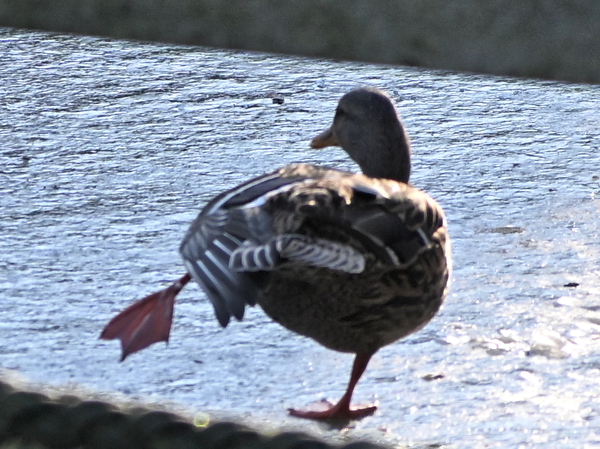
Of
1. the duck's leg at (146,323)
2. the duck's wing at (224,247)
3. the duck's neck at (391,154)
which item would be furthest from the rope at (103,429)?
the duck's neck at (391,154)

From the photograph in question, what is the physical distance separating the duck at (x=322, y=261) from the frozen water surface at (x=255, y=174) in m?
0.22

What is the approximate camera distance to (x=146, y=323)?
240cm

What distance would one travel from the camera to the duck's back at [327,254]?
6.31 ft

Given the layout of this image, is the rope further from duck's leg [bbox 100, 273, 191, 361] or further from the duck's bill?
the duck's bill

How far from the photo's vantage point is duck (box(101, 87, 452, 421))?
1.97m

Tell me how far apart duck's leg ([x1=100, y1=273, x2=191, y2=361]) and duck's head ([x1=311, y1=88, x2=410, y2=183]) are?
846mm

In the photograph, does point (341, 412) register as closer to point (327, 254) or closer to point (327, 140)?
point (327, 254)

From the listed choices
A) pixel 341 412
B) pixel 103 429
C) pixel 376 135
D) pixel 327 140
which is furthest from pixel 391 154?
pixel 103 429

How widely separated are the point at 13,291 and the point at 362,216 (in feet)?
4.85

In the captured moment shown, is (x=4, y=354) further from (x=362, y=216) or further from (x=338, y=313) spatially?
(x=362, y=216)

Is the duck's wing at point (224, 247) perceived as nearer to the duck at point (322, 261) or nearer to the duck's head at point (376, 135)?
the duck at point (322, 261)

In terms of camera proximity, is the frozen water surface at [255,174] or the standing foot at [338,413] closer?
the standing foot at [338,413]

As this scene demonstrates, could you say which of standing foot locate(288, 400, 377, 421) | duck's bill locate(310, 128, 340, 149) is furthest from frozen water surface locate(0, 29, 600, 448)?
duck's bill locate(310, 128, 340, 149)

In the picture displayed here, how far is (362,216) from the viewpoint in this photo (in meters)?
2.18
